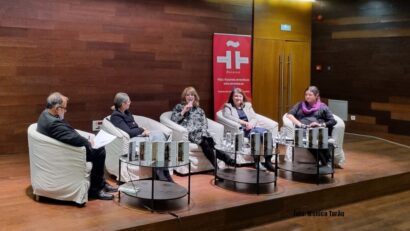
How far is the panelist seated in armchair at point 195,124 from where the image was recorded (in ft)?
19.7

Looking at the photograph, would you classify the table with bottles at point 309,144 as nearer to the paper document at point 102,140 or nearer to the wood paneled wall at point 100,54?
the paper document at point 102,140

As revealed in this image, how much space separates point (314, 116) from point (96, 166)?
10.1ft

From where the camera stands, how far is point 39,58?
21.6 feet

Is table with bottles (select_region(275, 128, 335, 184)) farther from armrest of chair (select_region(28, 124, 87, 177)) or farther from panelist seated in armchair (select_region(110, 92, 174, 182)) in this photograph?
armrest of chair (select_region(28, 124, 87, 177))

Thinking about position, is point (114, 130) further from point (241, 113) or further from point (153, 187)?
point (241, 113)

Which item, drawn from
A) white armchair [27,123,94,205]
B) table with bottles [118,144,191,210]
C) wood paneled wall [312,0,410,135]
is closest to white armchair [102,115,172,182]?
table with bottles [118,144,191,210]

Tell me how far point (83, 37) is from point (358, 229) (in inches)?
174

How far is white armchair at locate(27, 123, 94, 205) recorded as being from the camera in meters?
4.42

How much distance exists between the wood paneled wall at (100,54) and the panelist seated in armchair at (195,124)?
1367mm

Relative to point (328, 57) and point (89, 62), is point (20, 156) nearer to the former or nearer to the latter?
point (89, 62)

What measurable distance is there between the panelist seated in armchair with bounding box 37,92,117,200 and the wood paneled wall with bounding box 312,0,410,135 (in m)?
5.99

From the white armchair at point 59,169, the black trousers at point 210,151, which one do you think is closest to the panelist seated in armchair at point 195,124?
the black trousers at point 210,151

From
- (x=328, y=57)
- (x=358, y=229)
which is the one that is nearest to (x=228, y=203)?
(x=358, y=229)

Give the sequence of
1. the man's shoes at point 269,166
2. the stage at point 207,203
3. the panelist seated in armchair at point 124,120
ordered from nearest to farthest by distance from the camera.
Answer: the stage at point 207,203 < the panelist seated in armchair at point 124,120 < the man's shoes at point 269,166
